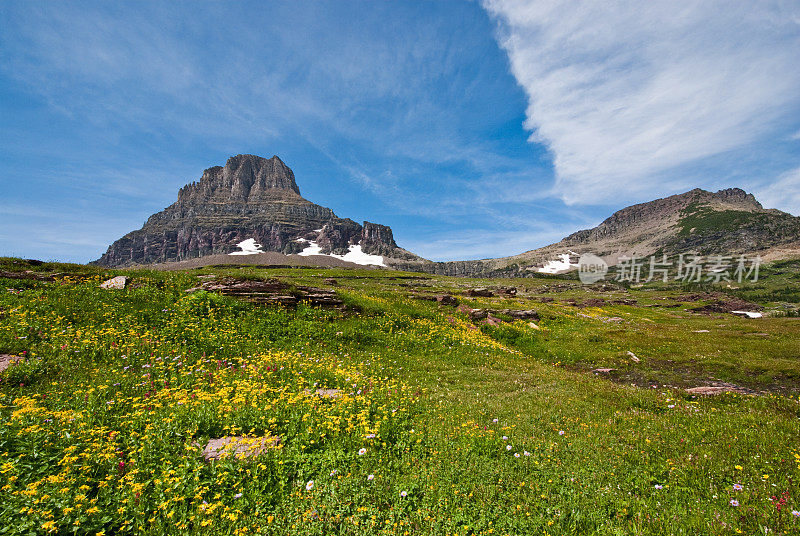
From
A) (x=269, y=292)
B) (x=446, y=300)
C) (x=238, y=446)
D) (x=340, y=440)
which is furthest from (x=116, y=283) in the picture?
(x=446, y=300)

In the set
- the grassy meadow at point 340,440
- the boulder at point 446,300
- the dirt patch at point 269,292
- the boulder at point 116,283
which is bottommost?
the grassy meadow at point 340,440

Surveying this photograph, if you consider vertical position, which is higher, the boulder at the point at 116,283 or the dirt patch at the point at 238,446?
the boulder at the point at 116,283

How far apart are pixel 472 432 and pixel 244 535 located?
6.06 meters

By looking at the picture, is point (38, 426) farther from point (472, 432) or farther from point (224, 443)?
point (472, 432)

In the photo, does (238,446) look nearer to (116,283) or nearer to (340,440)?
(340,440)

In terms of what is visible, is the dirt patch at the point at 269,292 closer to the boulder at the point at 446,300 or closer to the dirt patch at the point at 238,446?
the boulder at the point at 446,300

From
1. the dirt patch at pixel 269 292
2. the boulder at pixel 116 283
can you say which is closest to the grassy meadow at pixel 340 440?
the boulder at pixel 116 283

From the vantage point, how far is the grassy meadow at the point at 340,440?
5.53 metres

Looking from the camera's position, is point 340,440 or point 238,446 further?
point 340,440

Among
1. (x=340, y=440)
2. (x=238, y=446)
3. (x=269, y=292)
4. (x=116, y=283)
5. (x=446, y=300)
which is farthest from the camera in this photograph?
(x=446, y=300)

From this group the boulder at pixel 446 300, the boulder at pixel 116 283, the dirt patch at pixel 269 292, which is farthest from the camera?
the boulder at pixel 446 300

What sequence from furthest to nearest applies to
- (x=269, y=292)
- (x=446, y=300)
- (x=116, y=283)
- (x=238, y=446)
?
1. (x=446, y=300)
2. (x=269, y=292)
3. (x=116, y=283)
4. (x=238, y=446)

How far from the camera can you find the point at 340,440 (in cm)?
809

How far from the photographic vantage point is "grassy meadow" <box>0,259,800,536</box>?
553 centimetres
